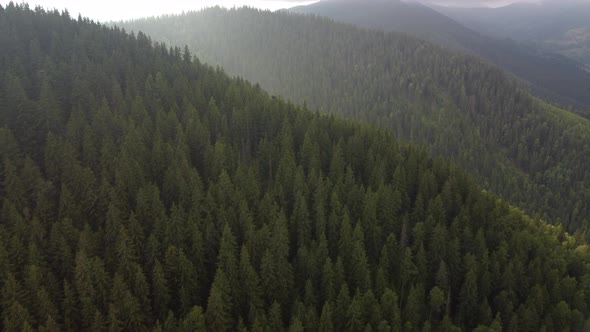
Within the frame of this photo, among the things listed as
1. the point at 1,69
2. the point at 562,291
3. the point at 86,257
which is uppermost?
the point at 1,69

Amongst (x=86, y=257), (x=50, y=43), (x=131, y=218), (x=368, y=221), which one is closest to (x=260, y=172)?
(x=368, y=221)

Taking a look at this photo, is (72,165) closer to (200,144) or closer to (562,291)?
(200,144)

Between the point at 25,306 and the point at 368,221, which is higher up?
the point at 368,221

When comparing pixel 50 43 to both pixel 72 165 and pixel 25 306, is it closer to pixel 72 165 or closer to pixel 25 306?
pixel 72 165

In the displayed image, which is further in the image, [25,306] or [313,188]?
[313,188]

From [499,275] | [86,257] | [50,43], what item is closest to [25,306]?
[86,257]

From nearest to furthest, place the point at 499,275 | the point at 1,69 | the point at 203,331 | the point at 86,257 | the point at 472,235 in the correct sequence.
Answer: the point at 203,331 < the point at 86,257 < the point at 499,275 < the point at 472,235 < the point at 1,69

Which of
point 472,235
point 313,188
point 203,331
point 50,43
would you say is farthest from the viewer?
point 50,43
